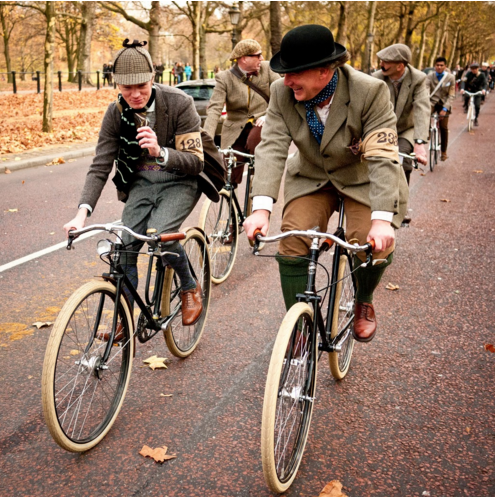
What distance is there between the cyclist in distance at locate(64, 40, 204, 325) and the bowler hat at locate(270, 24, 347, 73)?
90 cm

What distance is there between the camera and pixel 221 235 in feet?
19.2

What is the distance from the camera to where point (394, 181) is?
Result: 3082mm

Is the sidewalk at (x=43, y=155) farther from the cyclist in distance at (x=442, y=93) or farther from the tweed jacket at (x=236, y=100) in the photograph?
the cyclist in distance at (x=442, y=93)

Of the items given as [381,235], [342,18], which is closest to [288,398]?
[381,235]

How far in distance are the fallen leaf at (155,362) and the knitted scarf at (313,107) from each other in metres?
1.78

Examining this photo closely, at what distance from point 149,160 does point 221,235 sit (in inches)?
83.0

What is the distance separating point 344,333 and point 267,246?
138 inches

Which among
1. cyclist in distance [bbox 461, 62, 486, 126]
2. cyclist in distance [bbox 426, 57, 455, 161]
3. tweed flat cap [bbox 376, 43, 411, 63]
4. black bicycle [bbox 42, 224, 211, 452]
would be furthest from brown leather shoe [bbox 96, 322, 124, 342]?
cyclist in distance [bbox 461, 62, 486, 126]

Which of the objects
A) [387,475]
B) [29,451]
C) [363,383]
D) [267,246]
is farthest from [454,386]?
[267,246]

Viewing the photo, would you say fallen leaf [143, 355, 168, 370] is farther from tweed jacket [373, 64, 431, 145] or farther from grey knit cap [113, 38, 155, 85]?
tweed jacket [373, 64, 431, 145]

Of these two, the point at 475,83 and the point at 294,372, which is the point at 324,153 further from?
the point at 475,83

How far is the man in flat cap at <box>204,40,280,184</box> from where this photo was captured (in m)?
6.28

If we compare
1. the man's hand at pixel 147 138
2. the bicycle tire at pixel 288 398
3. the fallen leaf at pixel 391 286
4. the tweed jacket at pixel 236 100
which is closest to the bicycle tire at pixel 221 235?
the tweed jacket at pixel 236 100

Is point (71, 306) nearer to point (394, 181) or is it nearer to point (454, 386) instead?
point (394, 181)
